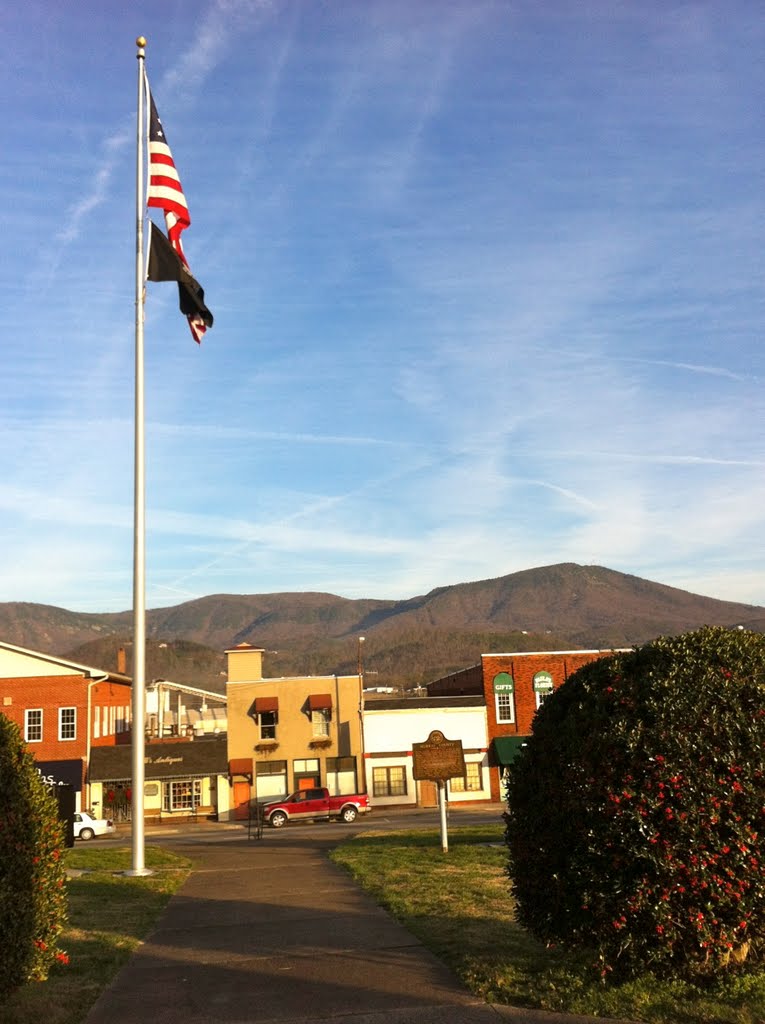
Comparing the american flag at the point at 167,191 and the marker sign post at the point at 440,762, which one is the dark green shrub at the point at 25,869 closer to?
the american flag at the point at 167,191

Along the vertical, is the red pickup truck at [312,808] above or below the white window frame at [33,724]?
below

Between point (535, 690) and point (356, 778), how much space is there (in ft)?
38.4

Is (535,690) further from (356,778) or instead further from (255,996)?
(255,996)

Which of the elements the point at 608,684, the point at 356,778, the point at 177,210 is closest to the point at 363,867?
the point at 608,684

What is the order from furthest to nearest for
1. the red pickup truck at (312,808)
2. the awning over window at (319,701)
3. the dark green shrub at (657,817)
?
the awning over window at (319,701)
the red pickup truck at (312,808)
the dark green shrub at (657,817)

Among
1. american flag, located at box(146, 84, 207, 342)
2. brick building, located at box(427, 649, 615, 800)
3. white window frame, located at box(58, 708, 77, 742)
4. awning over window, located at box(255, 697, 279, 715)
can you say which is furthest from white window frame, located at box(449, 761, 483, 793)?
american flag, located at box(146, 84, 207, 342)

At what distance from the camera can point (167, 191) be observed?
19250 mm

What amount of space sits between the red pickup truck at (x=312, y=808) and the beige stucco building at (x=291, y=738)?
6.15m

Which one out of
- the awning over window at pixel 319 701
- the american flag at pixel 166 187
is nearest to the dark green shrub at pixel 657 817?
the american flag at pixel 166 187

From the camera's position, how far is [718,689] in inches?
313

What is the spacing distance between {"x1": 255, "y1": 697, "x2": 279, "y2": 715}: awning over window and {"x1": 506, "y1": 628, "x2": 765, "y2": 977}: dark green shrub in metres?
47.0

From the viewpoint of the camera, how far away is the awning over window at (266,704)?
54156 mm

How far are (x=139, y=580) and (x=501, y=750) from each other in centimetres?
3871

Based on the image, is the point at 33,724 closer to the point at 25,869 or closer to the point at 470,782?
the point at 470,782
